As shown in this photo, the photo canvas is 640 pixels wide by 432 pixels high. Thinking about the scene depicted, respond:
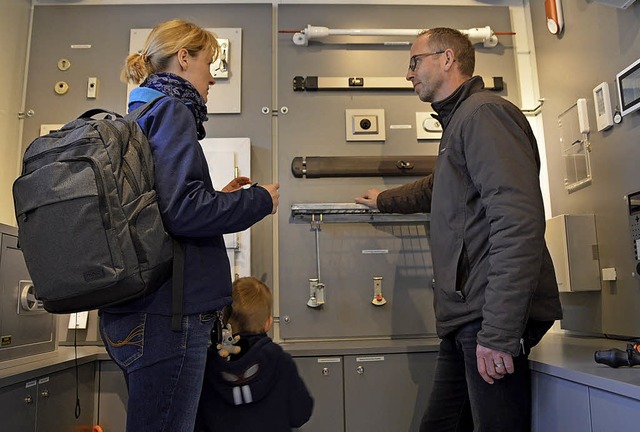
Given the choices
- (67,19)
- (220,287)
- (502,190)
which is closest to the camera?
(220,287)

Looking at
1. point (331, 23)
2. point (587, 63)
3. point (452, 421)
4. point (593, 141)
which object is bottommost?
point (452, 421)

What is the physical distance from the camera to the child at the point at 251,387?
62.8 inches

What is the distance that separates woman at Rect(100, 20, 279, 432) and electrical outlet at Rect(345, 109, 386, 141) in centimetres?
151

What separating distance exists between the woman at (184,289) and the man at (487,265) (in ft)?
2.02

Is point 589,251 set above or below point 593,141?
below

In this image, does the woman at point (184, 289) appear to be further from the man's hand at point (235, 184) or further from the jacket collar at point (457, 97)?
the jacket collar at point (457, 97)

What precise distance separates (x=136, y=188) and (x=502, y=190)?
0.97 m

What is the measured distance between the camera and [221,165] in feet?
9.09

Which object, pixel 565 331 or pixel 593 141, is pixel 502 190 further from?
pixel 565 331

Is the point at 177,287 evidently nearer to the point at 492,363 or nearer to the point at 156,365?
the point at 156,365

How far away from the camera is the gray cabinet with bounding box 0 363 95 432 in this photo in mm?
1782

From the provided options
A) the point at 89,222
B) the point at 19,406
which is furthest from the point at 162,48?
the point at 19,406

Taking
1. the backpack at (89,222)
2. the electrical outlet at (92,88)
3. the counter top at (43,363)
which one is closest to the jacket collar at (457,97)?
the backpack at (89,222)

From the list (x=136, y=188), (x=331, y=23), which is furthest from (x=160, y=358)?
(x=331, y=23)
